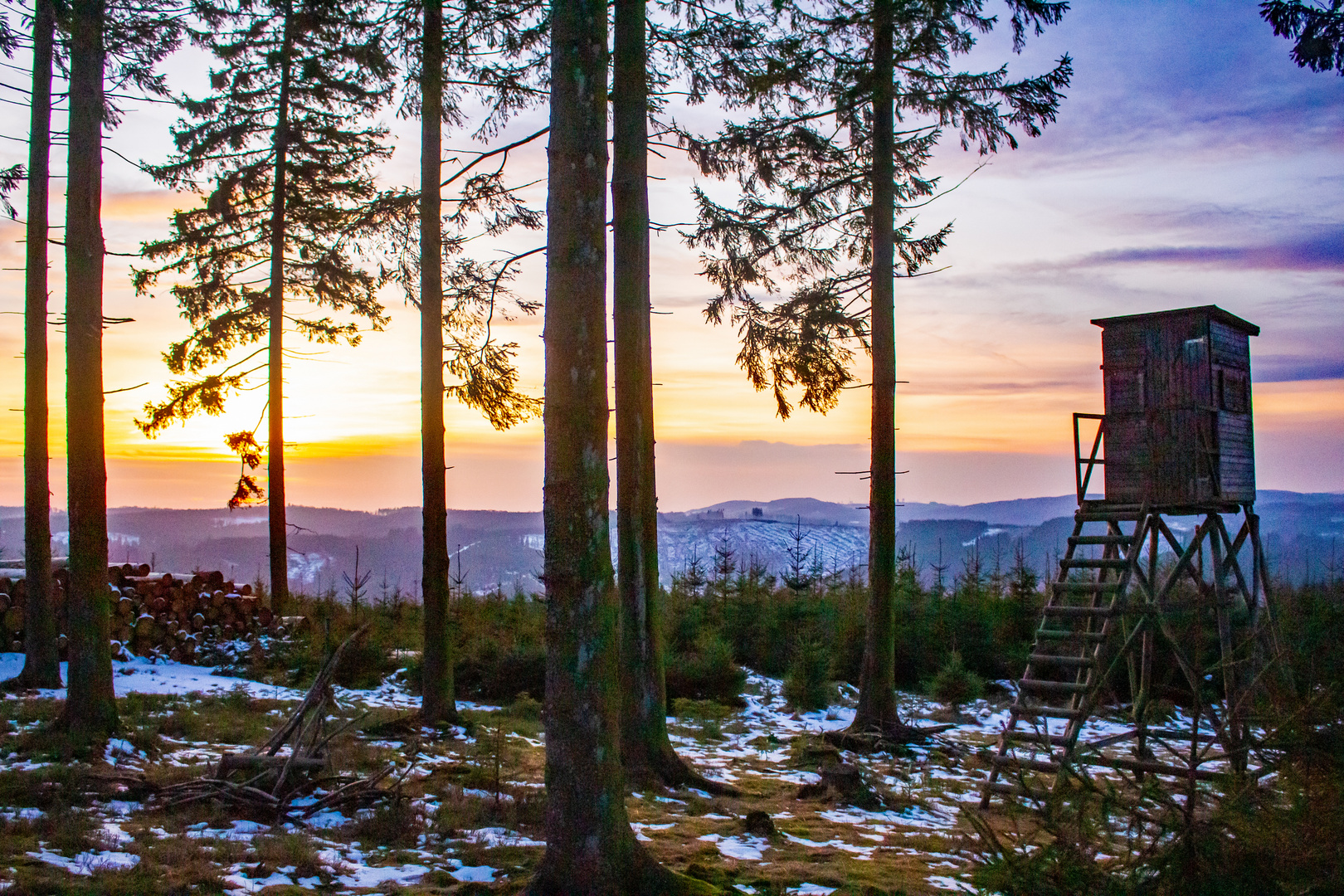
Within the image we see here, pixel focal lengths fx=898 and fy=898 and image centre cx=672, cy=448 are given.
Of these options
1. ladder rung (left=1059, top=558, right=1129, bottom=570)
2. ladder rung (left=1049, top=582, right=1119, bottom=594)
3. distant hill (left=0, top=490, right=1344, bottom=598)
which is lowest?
distant hill (left=0, top=490, right=1344, bottom=598)

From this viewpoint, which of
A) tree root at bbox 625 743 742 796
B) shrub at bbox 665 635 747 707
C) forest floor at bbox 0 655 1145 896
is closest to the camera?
forest floor at bbox 0 655 1145 896

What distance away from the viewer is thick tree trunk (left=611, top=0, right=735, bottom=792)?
8766 millimetres

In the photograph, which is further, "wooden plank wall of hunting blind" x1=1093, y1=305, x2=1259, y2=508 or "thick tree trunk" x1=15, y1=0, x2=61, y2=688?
"thick tree trunk" x1=15, y1=0, x2=61, y2=688

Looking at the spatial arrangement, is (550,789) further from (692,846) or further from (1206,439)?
(1206,439)

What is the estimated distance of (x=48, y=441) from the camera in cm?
1289

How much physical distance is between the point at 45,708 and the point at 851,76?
1256 centimetres

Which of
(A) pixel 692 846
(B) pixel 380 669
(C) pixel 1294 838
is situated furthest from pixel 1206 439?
(B) pixel 380 669

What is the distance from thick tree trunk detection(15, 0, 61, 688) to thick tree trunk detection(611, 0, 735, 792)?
27.9 ft

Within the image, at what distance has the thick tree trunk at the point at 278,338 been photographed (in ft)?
58.6

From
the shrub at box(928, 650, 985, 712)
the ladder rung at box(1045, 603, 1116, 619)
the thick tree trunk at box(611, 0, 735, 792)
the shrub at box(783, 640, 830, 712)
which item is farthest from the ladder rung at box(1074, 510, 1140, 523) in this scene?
the thick tree trunk at box(611, 0, 735, 792)

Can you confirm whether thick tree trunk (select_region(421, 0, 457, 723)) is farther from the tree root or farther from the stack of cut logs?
the stack of cut logs

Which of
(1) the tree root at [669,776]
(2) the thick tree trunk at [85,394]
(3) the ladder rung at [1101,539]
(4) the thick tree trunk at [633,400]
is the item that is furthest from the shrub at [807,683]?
(2) the thick tree trunk at [85,394]

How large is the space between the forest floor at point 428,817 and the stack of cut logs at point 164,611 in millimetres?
2298

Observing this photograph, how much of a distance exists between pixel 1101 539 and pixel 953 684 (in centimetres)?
487
